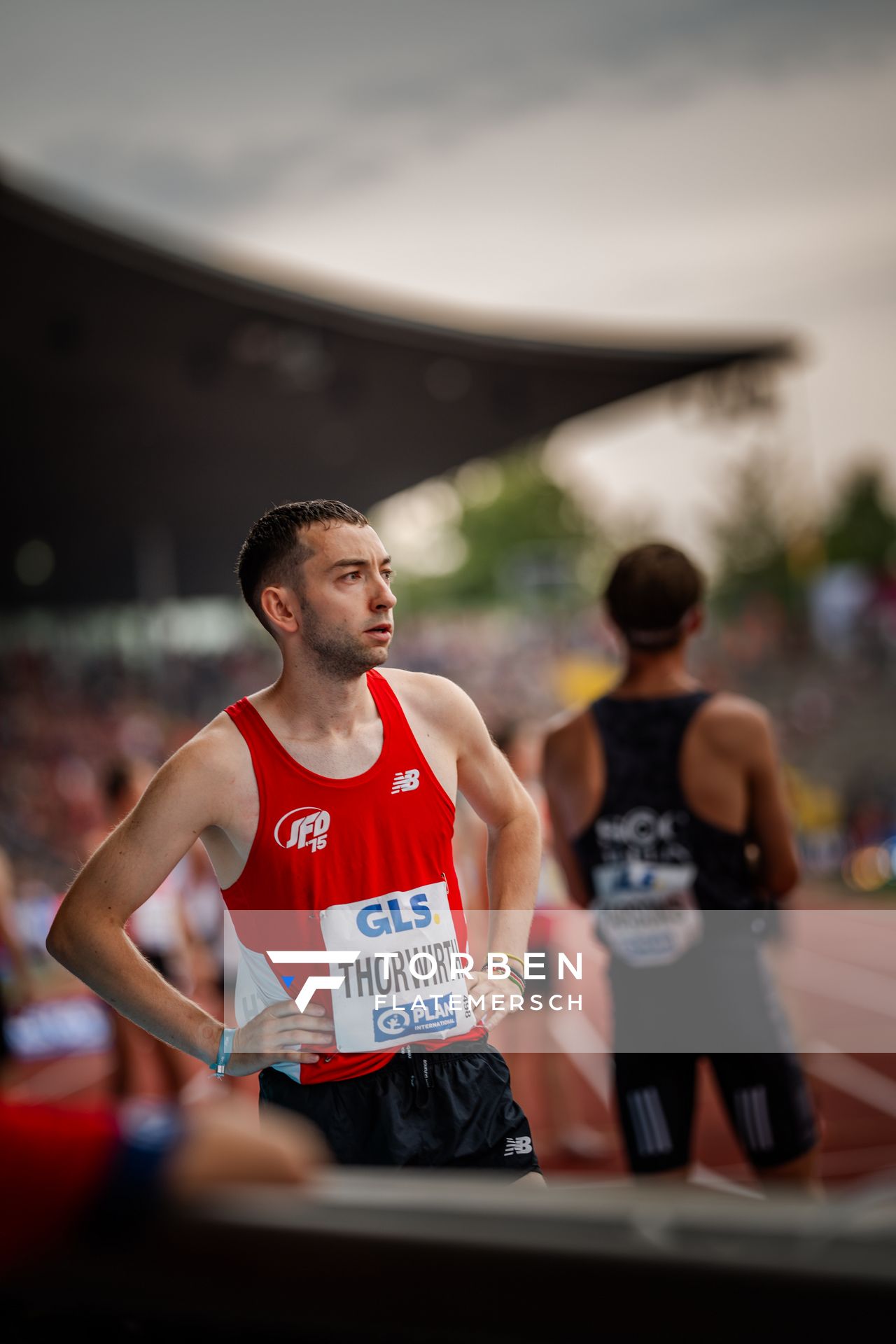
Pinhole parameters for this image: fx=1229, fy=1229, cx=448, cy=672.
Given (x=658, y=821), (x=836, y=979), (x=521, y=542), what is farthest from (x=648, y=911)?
(x=521, y=542)

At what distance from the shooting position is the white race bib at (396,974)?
91.5 inches

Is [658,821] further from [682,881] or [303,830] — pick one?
[303,830]

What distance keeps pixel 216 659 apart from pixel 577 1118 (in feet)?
78.2

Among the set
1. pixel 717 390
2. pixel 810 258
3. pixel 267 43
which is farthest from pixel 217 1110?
pixel 810 258

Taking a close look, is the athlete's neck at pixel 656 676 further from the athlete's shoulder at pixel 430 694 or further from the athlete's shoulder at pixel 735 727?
the athlete's shoulder at pixel 430 694

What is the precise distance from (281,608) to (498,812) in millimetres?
661

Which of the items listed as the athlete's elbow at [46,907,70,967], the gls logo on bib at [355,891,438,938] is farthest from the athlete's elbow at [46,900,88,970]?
the gls logo on bib at [355,891,438,938]

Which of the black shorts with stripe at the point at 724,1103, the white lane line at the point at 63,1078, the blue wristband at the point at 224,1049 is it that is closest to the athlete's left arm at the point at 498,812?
the blue wristband at the point at 224,1049

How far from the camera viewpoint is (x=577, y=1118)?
7781mm

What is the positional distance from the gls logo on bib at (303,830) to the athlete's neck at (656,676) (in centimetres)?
139

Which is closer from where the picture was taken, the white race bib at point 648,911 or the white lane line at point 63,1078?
the white race bib at point 648,911

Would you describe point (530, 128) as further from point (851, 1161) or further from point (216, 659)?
point (851, 1161)

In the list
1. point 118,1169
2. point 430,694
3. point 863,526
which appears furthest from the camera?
point 863,526

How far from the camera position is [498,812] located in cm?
264
